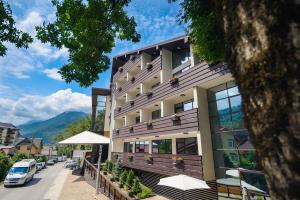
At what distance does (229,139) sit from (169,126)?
4.56m

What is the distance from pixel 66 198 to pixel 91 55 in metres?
14.3

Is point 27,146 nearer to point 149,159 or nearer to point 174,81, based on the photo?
point 149,159

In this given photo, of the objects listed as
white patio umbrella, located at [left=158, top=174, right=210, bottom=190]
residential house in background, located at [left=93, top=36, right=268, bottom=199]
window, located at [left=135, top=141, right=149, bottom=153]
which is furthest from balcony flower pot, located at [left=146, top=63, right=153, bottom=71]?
white patio umbrella, located at [left=158, top=174, right=210, bottom=190]

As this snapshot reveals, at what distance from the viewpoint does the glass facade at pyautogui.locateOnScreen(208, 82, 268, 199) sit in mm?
11539

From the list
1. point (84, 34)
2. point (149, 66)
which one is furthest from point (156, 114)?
point (84, 34)

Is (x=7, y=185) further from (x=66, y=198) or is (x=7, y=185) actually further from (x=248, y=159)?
(x=248, y=159)

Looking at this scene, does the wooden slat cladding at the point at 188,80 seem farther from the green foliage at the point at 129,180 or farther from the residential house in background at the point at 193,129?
the green foliage at the point at 129,180

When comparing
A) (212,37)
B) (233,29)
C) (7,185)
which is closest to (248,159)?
(212,37)

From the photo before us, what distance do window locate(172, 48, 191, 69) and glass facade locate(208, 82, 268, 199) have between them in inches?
190

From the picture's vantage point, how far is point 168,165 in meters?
15.2

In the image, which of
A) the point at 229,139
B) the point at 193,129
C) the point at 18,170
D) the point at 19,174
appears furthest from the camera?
the point at 18,170

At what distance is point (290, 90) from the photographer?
3.83 feet

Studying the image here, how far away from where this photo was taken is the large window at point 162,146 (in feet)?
60.5

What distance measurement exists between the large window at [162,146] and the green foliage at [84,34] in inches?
508
